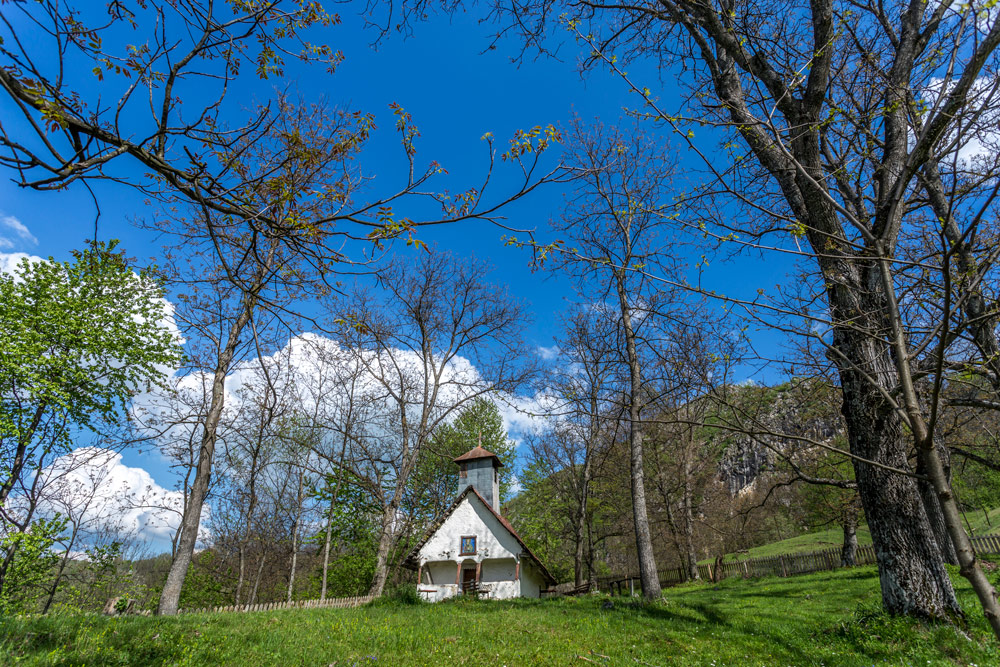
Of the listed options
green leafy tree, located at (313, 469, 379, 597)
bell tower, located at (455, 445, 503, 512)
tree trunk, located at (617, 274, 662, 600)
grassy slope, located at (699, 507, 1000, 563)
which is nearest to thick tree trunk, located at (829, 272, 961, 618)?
tree trunk, located at (617, 274, 662, 600)

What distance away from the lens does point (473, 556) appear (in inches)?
859

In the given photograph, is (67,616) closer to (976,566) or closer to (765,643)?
(976,566)

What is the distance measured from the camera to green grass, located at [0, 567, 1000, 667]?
15.4ft

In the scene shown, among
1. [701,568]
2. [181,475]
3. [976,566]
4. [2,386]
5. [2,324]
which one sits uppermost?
[2,324]

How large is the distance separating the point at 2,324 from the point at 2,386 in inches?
71.8

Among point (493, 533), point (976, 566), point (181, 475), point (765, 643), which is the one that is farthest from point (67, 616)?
point (493, 533)

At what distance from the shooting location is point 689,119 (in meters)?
2.99

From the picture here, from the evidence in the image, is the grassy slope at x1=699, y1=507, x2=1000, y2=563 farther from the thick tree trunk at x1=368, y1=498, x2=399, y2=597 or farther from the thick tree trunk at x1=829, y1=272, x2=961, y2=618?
the thick tree trunk at x1=829, y1=272, x2=961, y2=618

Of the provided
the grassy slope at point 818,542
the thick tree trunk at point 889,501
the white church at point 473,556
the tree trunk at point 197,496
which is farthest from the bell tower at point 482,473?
the thick tree trunk at point 889,501

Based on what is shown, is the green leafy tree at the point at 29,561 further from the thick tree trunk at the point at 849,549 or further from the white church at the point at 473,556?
the thick tree trunk at the point at 849,549

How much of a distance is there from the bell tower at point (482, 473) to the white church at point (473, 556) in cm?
94

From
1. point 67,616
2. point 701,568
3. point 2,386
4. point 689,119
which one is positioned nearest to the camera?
point 689,119

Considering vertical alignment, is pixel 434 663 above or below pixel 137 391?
below

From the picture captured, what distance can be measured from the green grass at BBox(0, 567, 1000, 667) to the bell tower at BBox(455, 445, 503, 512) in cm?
1469
